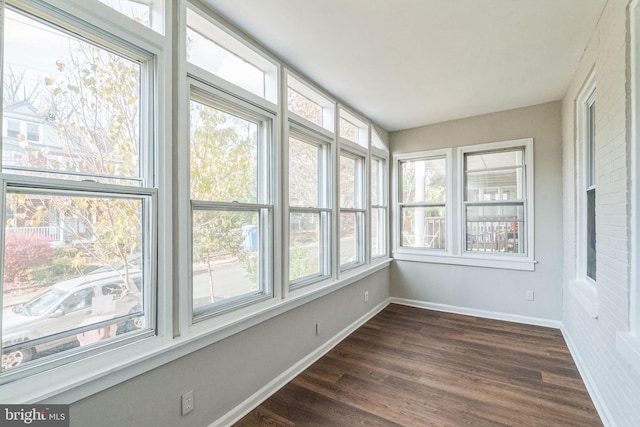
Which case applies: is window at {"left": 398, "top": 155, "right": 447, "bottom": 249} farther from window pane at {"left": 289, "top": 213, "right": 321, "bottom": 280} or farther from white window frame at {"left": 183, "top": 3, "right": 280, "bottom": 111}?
white window frame at {"left": 183, "top": 3, "right": 280, "bottom": 111}

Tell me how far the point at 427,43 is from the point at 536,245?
2.92 m

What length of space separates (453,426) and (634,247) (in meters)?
1.52

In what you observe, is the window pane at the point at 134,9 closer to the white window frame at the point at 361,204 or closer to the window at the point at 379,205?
the white window frame at the point at 361,204

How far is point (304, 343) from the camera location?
274 cm

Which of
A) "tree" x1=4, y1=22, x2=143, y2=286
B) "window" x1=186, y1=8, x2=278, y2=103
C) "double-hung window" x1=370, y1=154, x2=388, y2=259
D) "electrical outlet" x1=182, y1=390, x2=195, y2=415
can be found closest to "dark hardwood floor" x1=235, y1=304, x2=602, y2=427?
"electrical outlet" x1=182, y1=390, x2=195, y2=415

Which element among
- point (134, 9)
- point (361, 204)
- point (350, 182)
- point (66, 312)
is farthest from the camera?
point (361, 204)

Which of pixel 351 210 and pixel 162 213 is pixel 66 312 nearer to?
pixel 162 213

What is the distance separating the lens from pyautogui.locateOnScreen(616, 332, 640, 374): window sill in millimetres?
1404

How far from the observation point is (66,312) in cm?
136

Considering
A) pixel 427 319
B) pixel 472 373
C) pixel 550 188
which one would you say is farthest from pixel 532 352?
pixel 550 188

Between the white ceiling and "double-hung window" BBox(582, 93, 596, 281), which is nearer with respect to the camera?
the white ceiling

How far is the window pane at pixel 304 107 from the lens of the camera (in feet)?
9.24

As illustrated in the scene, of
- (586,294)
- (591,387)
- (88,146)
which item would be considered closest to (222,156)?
(88,146)

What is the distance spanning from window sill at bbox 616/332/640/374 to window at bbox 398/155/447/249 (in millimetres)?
2792
